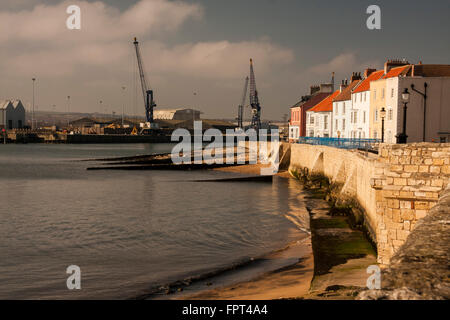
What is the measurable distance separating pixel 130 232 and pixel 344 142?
879 inches

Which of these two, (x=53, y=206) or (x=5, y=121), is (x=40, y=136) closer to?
(x=5, y=121)

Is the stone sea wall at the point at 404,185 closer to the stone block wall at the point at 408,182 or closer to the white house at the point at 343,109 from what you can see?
the stone block wall at the point at 408,182

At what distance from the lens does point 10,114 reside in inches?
7461

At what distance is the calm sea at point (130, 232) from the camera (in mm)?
16375

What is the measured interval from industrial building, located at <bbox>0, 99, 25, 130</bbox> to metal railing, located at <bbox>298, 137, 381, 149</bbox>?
16358 cm

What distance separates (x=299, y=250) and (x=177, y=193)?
22996 millimetres

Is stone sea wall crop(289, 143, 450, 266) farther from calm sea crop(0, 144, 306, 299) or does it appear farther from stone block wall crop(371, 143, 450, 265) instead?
calm sea crop(0, 144, 306, 299)

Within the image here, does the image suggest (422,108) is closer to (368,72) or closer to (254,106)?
(368,72)

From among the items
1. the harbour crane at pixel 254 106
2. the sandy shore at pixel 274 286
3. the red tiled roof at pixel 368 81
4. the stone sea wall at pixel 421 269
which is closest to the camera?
the stone sea wall at pixel 421 269

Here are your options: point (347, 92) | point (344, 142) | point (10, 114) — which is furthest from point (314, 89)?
point (10, 114)

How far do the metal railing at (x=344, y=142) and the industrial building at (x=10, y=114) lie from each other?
163578mm

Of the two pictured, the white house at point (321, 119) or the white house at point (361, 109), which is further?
the white house at point (321, 119)

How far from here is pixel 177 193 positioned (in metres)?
41.1

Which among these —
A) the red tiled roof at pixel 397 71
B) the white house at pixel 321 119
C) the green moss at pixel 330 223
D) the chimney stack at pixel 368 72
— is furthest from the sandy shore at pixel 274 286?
the white house at pixel 321 119
